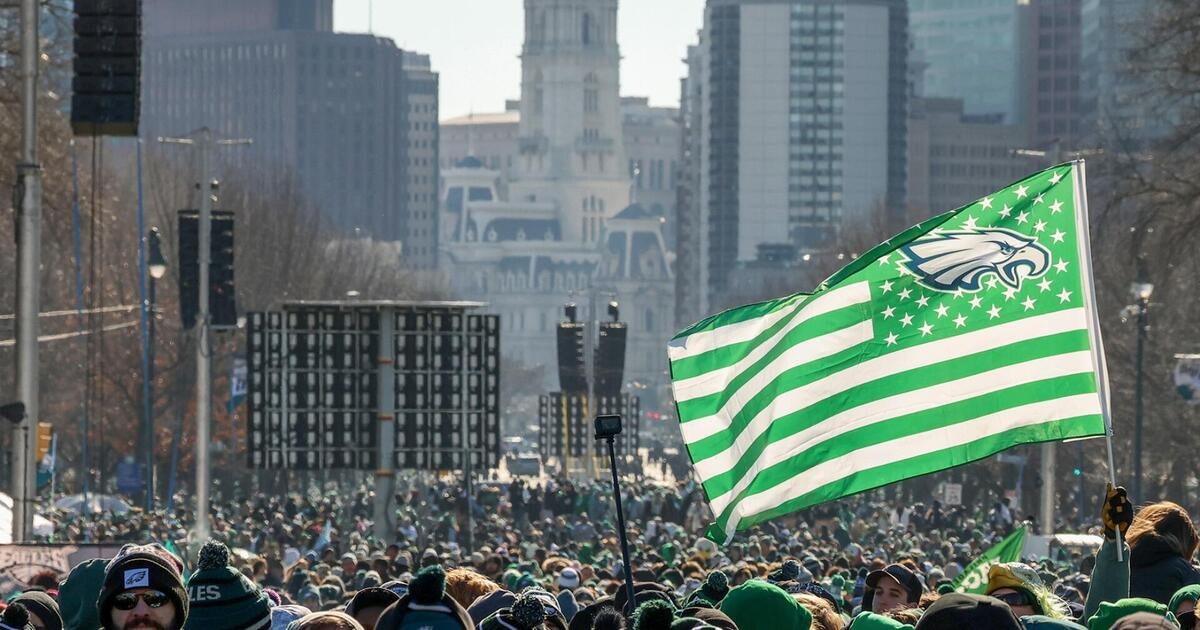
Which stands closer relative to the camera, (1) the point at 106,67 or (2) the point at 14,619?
(2) the point at 14,619

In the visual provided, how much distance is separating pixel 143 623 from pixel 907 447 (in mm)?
5551

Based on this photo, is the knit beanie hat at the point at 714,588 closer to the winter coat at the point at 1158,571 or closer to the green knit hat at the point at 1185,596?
the winter coat at the point at 1158,571

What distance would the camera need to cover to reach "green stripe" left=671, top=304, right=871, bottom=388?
13.9 meters

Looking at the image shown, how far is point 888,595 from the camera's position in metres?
12.4

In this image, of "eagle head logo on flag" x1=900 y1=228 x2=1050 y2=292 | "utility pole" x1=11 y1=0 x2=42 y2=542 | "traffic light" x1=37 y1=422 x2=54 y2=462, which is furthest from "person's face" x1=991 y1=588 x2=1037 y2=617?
"traffic light" x1=37 y1=422 x2=54 y2=462

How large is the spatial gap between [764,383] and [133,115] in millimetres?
11118

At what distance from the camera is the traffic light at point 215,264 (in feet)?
136

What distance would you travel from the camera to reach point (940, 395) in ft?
44.2

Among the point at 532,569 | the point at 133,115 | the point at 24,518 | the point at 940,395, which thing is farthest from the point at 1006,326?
the point at 24,518

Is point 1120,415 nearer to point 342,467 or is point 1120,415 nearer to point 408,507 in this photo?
point 408,507

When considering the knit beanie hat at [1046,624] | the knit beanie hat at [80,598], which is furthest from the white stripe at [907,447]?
the knit beanie hat at [1046,624]

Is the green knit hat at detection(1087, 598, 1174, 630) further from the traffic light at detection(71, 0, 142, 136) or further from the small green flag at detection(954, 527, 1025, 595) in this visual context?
the traffic light at detection(71, 0, 142, 136)

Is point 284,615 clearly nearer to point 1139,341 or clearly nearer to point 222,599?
point 222,599

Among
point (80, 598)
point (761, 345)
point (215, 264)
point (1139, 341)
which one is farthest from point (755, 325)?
point (1139, 341)
